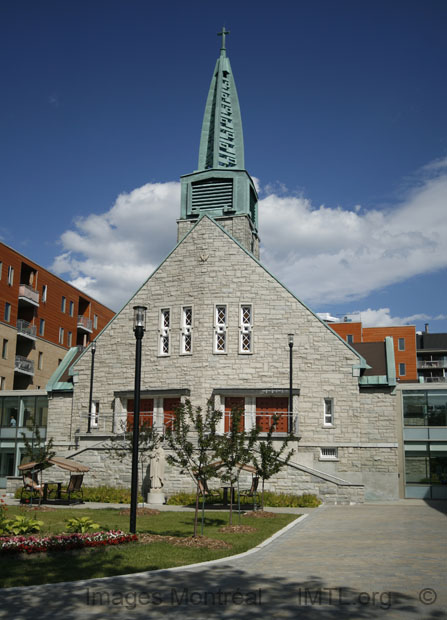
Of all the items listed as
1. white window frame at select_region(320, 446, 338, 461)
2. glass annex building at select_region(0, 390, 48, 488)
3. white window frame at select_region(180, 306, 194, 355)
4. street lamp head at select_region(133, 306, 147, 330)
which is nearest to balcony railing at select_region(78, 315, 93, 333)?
glass annex building at select_region(0, 390, 48, 488)

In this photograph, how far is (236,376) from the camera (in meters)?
30.2

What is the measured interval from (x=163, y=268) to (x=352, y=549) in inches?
871

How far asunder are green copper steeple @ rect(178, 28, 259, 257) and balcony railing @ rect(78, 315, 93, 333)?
929 inches

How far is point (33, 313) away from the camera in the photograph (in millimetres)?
49656

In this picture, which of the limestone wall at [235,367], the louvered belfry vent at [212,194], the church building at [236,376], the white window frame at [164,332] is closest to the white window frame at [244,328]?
the church building at [236,376]

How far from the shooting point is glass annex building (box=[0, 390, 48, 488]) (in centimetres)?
3594

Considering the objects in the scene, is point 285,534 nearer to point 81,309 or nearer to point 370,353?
point 370,353

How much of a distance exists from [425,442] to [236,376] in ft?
32.2

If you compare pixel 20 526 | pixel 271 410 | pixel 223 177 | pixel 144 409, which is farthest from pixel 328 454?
pixel 20 526

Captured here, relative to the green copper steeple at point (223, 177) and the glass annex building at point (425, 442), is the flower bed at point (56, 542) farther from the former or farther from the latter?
the green copper steeple at point (223, 177)

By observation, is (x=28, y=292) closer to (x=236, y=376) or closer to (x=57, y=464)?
(x=236, y=376)

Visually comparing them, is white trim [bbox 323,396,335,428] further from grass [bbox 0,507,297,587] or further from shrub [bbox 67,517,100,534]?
shrub [bbox 67,517,100,534]

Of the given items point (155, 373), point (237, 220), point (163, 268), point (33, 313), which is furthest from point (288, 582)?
point (33, 313)

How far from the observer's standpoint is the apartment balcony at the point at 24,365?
45.8m
